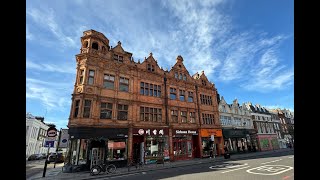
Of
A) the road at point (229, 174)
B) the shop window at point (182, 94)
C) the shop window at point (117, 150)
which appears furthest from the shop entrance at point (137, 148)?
the shop window at point (182, 94)

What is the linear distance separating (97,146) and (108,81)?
7.98m

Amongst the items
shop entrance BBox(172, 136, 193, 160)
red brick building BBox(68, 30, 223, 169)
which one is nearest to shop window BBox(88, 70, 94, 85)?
red brick building BBox(68, 30, 223, 169)

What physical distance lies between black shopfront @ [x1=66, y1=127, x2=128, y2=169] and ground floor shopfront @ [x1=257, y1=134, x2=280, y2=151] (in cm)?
3552

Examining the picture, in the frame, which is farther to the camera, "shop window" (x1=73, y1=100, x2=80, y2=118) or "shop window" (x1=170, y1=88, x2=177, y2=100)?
"shop window" (x1=170, y1=88, x2=177, y2=100)

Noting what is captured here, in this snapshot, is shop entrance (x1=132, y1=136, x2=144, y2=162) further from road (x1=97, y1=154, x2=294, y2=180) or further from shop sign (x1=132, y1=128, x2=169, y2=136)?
road (x1=97, y1=154, x2=294, y2=180)

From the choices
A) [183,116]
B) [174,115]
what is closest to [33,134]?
[174,115]

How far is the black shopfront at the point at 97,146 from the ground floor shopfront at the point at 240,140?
2104 cm

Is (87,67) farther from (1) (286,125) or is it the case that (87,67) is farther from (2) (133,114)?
(1) (286,125)

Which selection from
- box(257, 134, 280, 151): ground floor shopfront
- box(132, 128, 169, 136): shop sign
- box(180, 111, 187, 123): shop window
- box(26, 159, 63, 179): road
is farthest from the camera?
box(257, 134, 280, 151): ground floor shopfront

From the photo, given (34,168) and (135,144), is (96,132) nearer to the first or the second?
(135,144)

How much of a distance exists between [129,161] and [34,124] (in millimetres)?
36011

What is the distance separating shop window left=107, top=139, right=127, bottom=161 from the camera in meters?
19.9
